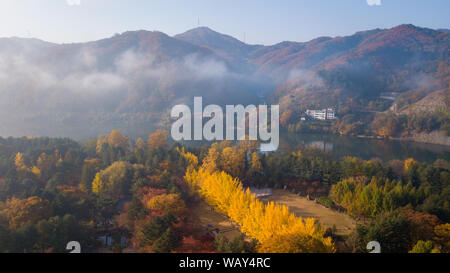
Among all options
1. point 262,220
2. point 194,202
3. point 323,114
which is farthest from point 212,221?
point 323,114

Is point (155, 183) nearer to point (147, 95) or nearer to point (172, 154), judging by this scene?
point (172, 154)

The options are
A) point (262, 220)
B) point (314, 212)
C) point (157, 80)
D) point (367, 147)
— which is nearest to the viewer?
point (262, 220)

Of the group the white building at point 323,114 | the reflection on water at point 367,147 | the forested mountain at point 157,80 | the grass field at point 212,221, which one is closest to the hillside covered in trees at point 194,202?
the grass field at point 212,221

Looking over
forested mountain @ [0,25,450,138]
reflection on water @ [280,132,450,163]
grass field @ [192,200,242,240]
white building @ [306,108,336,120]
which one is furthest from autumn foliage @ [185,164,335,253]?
white building @ [306,108,336,120]

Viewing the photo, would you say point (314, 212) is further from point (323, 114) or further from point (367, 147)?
point (323, 114)

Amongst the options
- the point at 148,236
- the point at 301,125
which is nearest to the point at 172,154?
the point at 148,236

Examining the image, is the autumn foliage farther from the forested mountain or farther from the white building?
the white building
